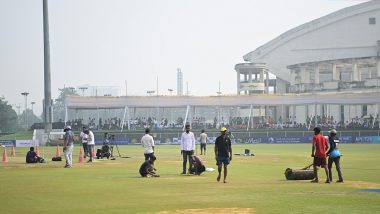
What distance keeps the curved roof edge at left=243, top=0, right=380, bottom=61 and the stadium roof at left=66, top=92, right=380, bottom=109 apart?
33.8 meters

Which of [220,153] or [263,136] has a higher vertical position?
[220,153]

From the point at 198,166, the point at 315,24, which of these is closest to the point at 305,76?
the point at 315,24

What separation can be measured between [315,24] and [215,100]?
38.4 metres

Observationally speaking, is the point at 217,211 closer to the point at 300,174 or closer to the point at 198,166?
the point at 300,174

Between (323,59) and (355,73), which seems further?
(323,59)

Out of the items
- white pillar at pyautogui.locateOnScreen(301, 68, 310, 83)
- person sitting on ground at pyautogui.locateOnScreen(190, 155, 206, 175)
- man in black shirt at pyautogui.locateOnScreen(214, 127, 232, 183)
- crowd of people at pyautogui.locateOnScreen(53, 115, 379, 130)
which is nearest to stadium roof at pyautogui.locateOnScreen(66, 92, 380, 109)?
crowd of people at pyautogui.locateOnScreen(53, 115, 379, 130)

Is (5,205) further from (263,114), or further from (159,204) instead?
(263,114)

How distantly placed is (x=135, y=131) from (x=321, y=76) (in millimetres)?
39963

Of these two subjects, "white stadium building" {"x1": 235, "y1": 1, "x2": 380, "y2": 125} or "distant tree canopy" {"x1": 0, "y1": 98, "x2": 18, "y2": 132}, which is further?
"distant tree canopy" {"x1": 0, "y1": 98, "x2": 18, "y2": 132}

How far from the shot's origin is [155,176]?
97.7ft

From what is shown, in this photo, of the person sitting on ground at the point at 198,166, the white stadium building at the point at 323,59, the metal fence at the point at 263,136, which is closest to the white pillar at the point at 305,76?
the white stadium building at the point at 323,59

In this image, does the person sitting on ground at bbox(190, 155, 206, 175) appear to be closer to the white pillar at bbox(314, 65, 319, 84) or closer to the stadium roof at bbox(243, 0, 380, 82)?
the white pillar at bbox(314, 65, 319, 84)

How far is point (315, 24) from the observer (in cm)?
13425

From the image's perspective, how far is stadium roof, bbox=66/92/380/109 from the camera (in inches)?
3903
